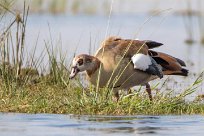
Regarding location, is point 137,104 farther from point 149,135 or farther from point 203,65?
point 203,65

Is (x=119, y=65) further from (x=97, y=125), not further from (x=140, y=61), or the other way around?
(x=97, y=125)

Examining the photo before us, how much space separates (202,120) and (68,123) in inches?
60.7

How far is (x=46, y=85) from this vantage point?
1181 cm

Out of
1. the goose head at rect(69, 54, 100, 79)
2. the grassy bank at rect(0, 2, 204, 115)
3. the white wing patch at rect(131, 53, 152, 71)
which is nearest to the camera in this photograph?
the grassy bank at rect(0, 2, 204, 115)

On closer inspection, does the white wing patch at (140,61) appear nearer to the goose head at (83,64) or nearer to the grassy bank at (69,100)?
the grassy bank at (69,100)

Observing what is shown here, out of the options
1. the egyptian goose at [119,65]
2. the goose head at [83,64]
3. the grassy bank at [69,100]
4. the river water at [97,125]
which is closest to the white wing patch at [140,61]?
the egyptian goose at [119,65]

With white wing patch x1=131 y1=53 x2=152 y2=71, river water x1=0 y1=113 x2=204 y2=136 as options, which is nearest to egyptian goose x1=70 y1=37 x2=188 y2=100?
white wing patch x1=131 y1=53 x2=152 y2=71

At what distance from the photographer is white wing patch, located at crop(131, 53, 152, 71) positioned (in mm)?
10023

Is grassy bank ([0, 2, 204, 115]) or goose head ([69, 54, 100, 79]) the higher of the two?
goose head ([69, 54, 100, 79])

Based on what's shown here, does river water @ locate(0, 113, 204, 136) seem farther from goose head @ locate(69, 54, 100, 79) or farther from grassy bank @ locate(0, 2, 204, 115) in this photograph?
goose head @ locate(69, 54, 100, 79)

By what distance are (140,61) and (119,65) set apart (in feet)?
0.97

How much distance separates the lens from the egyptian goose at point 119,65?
9859 mm

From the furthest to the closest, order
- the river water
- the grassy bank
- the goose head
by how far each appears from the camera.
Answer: the goose head
the grassy bank
the river water

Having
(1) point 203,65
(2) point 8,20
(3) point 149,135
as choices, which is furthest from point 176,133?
(1) point 203,65
